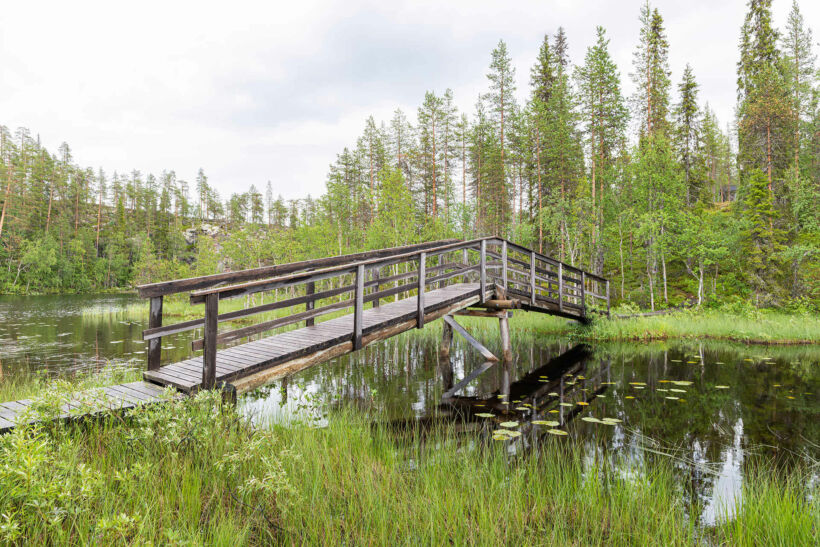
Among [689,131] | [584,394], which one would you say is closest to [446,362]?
[584,394]

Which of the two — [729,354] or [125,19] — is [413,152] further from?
[729,354]

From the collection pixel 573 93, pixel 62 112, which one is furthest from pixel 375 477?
pixel 62 112

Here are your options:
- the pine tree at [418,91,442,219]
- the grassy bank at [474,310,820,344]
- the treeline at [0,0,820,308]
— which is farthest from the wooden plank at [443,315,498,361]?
the pine tree at [418,91,442,219]

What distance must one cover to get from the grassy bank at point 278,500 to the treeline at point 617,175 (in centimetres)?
1784

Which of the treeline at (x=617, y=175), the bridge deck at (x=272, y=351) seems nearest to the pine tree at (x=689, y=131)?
the treeline at (x=617, y=175)

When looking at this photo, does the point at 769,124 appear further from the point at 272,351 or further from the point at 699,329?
the point at 272,351

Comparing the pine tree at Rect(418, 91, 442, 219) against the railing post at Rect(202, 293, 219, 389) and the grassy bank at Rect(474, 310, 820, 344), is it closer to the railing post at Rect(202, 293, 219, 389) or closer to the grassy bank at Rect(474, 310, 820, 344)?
the grassy bank at Rect(474, 310, 820, 344)

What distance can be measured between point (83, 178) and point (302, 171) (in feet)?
186

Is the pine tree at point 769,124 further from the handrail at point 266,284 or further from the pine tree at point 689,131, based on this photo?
the handrail at point 266,284

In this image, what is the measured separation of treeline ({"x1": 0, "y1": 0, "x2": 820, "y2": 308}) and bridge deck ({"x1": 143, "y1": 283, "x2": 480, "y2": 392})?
52.5 ft

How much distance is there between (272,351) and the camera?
562cm

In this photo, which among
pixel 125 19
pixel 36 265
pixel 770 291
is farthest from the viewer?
pixel 36 265

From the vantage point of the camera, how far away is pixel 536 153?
2408 centimetres

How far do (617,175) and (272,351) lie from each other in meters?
21.8
